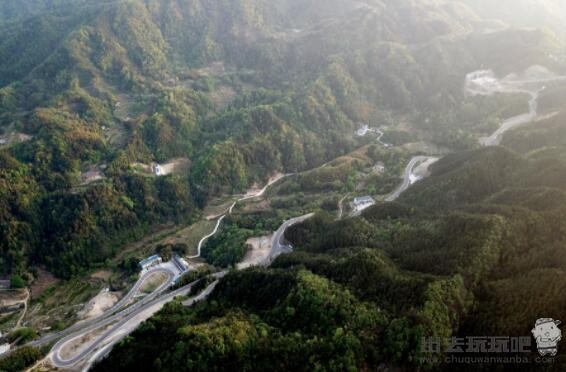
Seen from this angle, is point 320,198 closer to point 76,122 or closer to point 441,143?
point 441,143

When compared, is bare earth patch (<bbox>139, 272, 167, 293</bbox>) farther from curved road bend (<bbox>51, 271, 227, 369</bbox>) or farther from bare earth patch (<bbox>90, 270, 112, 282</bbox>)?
bare earth patch (<bbox>90, 270, 112, 282</bbox>)

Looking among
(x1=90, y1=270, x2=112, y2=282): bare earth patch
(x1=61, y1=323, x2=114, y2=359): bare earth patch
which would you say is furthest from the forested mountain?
(x1=61, y1=323, x2=114, y2=359): bare earth patch

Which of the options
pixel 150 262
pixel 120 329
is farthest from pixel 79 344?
pixel 150 262

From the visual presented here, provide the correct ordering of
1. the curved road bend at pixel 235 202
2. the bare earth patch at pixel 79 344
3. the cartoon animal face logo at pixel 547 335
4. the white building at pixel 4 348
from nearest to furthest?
the cartoon animal face logo at pixel 547 335
the bare earth patch at pixel 79 344
the white building at pixel 4 348
the curved road bend at pixel 235 202

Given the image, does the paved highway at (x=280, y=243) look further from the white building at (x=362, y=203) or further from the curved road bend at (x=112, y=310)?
the curved road bend at (x=112, y=310)

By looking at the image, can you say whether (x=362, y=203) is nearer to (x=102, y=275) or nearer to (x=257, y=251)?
(x=257, y=251)

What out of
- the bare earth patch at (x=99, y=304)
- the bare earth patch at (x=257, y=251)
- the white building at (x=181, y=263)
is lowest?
the bare earth patch at (x=257, y=251)

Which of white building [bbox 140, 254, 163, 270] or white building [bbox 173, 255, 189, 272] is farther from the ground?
white building [bbox 140, 254, 163, 270]

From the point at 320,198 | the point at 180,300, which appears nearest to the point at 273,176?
the point at 320,198

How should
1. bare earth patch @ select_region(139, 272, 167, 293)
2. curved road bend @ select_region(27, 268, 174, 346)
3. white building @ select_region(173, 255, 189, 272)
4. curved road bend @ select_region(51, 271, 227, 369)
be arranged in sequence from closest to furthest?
curved road bend @ select_region(51, 271, 227, 369) < curved road bend @ select_region(27, 268, 174, 346) < bare earth patch @ select_region(139, 272, 167, 293) < white building @ select_region(173, 255, 189, 272)

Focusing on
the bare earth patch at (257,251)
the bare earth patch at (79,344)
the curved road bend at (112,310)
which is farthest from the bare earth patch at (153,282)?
the bare earth patch at (79,344)
